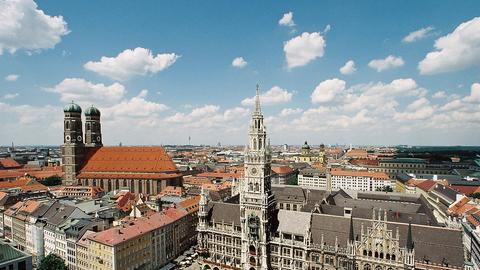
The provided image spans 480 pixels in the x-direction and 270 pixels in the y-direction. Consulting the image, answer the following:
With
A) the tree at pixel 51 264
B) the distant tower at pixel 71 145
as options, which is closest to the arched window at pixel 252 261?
the tree at pixel 51 264

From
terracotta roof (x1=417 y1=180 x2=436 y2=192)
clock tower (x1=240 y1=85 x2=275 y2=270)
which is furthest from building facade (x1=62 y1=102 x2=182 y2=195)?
terracotta roof (x1=417 y1=180 x2=436 y2=192)

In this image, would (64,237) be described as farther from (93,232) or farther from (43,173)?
(43,173)

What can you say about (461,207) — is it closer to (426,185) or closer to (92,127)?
(426,185)

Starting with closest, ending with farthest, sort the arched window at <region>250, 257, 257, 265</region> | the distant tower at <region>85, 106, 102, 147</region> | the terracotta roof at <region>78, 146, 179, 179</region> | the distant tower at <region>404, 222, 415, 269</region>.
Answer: the distant tower at <region>404, 222, 415, 269</region>
the arched window at <region>250, 257, 257, 265</region>
the terracotta roof at <region>78, 146, 179, 179</region>
the distant tower at <region>85, 106, 102, 147</region>

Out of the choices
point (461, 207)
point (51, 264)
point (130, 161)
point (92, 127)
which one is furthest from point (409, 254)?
point (92, 127)

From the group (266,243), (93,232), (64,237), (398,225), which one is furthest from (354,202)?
(64,237)

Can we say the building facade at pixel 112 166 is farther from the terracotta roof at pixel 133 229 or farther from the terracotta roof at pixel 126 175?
the terracotta roof at pixel 133 229

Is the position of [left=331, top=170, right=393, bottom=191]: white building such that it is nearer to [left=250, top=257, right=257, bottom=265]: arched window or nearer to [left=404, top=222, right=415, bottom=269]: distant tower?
[left=404, top=222, right=415, bottom=269]: distant tower
